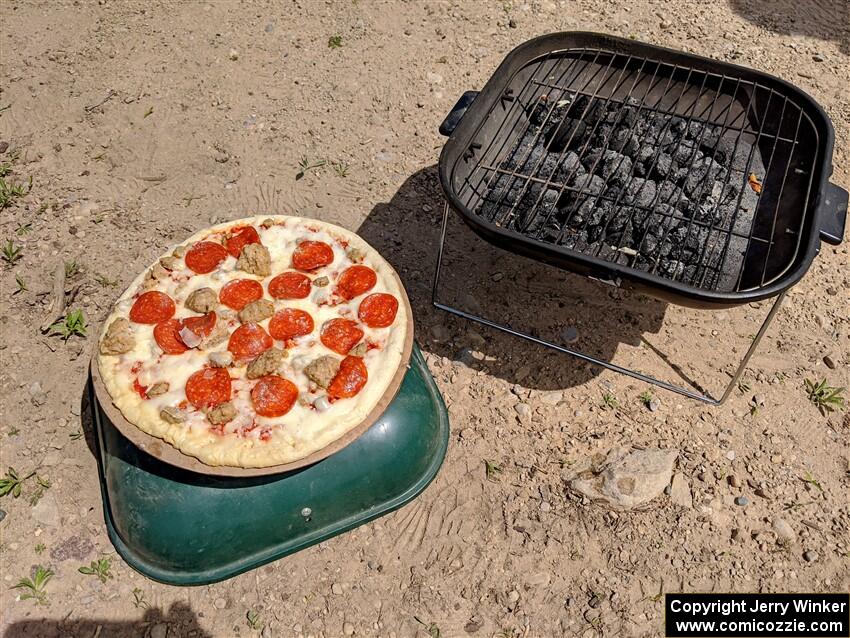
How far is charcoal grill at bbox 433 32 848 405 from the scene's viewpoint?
12.7 feet

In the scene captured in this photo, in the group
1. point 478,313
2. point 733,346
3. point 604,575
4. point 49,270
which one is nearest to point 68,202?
point 49,270

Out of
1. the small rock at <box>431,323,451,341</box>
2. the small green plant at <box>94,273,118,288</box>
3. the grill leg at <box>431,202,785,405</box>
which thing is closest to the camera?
the grill leg at <box>431,202,785,405</box>

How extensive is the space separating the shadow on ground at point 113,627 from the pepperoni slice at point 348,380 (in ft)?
5.30

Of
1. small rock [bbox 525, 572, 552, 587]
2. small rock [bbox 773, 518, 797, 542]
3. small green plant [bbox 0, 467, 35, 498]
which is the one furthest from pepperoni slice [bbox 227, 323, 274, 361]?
small rock [bbox 773, 518, 797, 542]

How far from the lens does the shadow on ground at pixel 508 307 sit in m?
4.58

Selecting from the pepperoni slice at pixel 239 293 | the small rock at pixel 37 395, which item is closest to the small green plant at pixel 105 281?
the small rock at pixel 37 395

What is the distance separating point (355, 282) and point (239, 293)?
25.8 inches

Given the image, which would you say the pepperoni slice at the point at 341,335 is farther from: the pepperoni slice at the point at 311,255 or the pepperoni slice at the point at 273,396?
the pepperoni slice at the point at 311,255

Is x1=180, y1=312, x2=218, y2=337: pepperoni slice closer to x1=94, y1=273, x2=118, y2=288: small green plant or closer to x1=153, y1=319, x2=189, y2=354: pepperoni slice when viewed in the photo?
x1=153, y1=319, x2=189, y2=354: pepperoni slice

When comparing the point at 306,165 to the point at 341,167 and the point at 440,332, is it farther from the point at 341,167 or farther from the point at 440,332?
the point at 440,332

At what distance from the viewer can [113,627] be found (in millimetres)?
3652

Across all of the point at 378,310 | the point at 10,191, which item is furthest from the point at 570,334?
the point at 10,191

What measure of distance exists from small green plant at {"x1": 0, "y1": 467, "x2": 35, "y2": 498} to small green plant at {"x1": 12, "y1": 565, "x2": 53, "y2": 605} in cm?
57

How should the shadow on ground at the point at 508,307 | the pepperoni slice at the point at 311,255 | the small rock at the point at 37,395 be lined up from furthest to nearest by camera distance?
the shadow on ground at the point at 508,307, the small rock at the point at 37,395, the pepperoni slice at the point at 311,255
